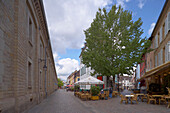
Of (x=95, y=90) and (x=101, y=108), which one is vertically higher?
(x=95, y=90)

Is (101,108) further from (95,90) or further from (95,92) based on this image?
(95,92)

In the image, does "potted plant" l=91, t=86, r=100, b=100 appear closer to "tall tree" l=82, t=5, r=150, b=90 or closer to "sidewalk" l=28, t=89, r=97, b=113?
"sidewalk" l=28, t=89, r=97, b=113

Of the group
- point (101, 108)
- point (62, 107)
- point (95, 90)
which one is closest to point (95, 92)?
point (95, 90)

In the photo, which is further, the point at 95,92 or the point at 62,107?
the point at 95,92

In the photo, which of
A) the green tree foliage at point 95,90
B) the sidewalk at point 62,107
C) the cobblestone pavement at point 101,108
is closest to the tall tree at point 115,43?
the green tree foliage at point 95,90

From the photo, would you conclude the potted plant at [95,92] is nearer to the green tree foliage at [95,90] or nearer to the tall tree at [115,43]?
the green tree foliage at [95,90]

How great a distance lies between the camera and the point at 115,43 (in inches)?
1038

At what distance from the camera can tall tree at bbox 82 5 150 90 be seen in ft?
83.7

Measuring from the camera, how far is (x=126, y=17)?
2653cm

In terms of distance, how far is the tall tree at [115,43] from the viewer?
25.5m

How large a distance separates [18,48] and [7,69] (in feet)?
5.28

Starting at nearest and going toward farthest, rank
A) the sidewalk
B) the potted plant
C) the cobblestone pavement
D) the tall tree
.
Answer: the cobblestone pavement
the sidewalk
the potted plant
the tall tree

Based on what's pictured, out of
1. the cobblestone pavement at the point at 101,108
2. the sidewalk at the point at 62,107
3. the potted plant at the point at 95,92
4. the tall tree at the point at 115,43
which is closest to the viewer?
the cobblestone pavement at the point at 101,108

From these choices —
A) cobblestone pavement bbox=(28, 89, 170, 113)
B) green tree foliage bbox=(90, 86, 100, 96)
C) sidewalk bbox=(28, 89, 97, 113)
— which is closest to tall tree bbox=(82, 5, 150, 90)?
green tree foliage bbox=(90, 86, 100, 96)
